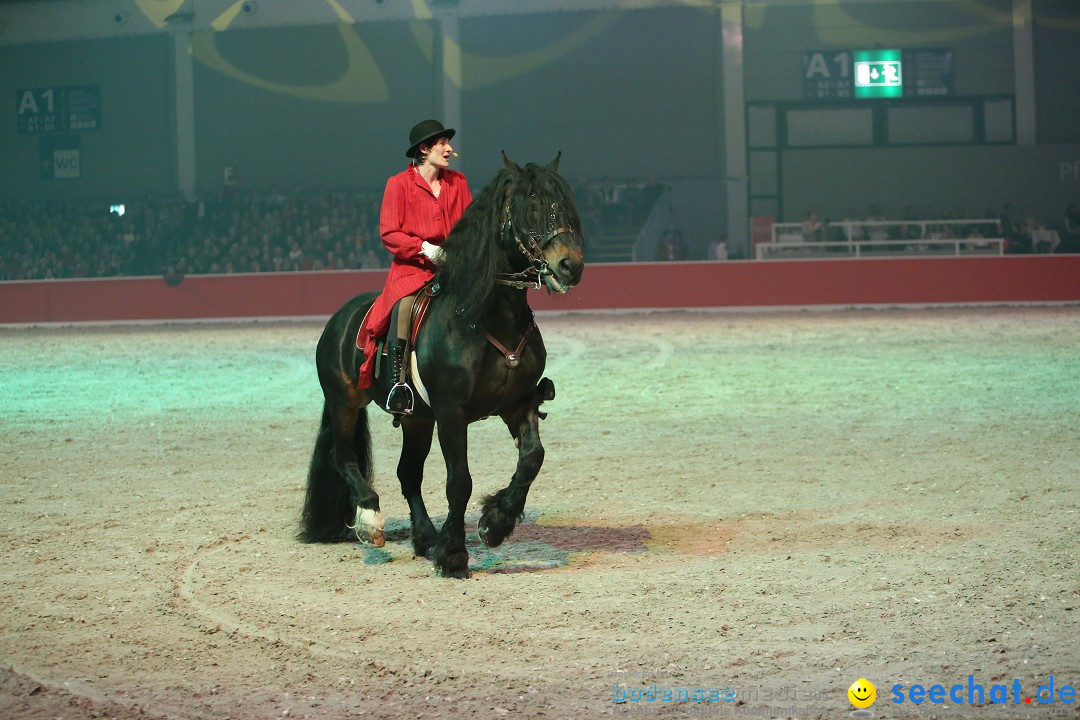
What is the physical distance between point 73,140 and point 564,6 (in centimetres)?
1353

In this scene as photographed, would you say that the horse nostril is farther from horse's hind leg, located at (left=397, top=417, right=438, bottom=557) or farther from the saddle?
horse's hind leg, located at (left=397, top=417, right=438, bottom=557)

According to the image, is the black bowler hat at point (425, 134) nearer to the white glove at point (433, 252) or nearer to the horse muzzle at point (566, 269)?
the white glove at point (433, 252)

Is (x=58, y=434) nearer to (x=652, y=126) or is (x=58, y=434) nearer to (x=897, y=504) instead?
(x=897, y=504)

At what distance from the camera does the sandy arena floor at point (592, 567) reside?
425 cm

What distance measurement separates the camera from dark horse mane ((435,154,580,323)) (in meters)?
5.52

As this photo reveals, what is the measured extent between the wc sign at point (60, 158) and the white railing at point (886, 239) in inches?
719

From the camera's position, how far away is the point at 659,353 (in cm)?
1712

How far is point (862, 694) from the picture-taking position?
393 centimetres

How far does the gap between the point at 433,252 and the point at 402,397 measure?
772mm

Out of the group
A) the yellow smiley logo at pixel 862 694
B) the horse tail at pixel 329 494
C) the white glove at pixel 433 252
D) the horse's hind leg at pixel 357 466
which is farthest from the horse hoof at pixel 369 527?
the yellow smiley logo at pixel 862 694

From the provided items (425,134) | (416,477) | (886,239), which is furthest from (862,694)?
(886,239)

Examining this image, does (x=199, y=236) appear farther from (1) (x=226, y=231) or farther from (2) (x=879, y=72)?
(2) (x=879, y=72)

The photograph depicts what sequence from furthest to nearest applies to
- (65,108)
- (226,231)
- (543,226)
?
(65,108), (226,231), (543,226)

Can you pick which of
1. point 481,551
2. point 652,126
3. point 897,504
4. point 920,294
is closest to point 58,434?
point 481,551
